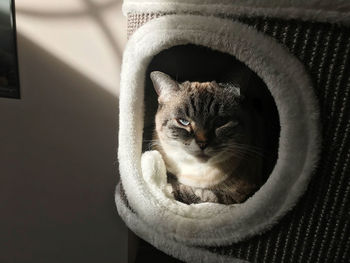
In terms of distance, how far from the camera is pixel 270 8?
60 centimetres

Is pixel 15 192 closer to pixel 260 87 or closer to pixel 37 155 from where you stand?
pixel 37 155

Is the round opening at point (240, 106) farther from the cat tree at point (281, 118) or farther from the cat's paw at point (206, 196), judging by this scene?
the cat tree at point (281, 118)

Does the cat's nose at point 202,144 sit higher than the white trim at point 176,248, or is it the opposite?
the cat's nose at point 202,144

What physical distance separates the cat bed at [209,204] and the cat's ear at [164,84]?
3.2 inches

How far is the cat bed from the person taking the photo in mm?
625

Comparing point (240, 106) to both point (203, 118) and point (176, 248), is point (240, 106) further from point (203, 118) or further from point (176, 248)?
point (176, 248)

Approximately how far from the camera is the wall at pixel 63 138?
1002 millimetres

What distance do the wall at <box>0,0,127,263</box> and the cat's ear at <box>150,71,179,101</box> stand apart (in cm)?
19

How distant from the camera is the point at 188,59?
1058 millimetres

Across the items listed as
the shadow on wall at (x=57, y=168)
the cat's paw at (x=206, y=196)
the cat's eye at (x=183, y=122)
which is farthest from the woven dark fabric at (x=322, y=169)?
the shadow on wall at (x=57, y=168)

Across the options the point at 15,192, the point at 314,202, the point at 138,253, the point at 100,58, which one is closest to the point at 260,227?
the point at 314,202

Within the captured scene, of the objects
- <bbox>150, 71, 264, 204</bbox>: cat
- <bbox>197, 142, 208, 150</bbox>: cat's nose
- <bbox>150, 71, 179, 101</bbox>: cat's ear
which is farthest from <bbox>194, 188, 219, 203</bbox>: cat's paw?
<bbox>150, 71, 179, 101</bbox>: cat's ear

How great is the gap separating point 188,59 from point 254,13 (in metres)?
0.45

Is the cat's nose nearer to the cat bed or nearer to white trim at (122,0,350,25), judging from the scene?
the cat bed
